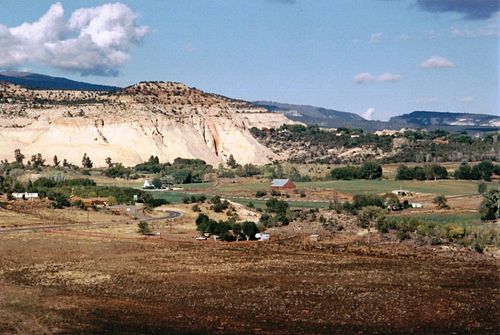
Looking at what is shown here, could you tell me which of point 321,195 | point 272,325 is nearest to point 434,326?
point 272,325

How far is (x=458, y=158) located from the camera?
124188 mm

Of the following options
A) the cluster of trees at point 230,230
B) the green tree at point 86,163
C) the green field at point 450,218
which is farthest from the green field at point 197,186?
the cluster of trees at point 230,230

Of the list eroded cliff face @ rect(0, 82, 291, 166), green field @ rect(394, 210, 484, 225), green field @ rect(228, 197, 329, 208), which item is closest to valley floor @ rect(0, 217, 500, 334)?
green field @ rect(394, 210, 484, 225)

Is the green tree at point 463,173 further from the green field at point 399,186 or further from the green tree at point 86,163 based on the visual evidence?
the green tree at point 86,163

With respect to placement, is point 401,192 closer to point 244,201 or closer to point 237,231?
point 244,201

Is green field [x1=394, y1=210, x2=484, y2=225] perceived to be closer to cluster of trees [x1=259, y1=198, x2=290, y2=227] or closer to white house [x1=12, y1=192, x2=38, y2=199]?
cluster of trees [x1=259, y1=198, x2=290, y2=227]

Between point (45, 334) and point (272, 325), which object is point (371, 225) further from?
point (45, 334)

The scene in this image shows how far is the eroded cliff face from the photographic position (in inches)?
4589

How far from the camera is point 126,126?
396 feet

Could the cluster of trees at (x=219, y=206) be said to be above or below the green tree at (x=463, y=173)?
below

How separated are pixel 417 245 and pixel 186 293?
857 inches

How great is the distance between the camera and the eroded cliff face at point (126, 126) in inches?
4589

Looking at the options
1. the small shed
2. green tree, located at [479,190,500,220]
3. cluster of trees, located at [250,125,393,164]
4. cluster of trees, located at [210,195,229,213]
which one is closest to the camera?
green tree, located at [479,190,500,220]

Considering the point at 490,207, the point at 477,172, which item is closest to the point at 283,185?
the point at 477,172
